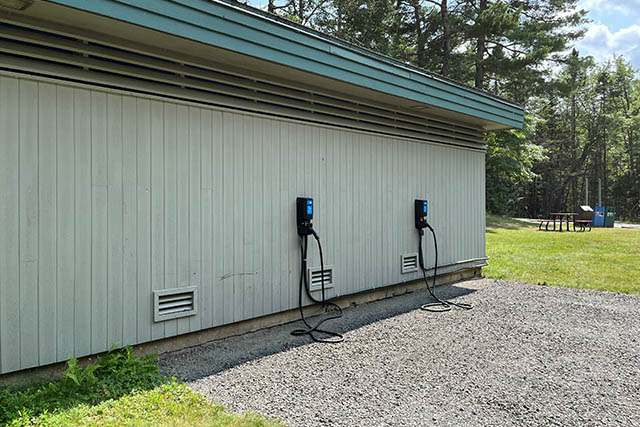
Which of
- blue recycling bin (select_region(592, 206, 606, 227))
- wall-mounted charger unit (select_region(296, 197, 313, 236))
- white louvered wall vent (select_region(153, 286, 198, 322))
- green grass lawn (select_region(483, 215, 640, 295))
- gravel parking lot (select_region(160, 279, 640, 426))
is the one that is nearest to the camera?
gravel parking lot (select_region(160, 279, 640, 426))

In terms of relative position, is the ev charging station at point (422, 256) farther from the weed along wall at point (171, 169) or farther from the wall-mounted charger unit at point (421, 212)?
the weed along wall at point (171, 169)

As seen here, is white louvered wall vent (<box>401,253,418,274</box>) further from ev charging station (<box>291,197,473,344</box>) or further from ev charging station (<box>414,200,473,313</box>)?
ev charging station (<box>291,197,473,344</box>)

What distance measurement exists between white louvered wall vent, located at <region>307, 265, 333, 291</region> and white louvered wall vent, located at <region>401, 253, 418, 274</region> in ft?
4.07

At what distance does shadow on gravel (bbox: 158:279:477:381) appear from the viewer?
2.90 m

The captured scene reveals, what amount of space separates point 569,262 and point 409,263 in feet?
14.5

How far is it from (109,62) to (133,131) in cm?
46

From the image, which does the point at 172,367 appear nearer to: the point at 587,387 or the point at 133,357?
the point at 133,357

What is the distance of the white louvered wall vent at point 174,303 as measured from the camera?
306 cm

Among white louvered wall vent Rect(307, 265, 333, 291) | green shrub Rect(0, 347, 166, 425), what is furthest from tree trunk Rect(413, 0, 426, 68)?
green shrub Rect(0, 347, 166, 425)

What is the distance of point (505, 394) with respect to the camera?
254cm

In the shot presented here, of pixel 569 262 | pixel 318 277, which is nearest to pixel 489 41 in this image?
pixel 569 262

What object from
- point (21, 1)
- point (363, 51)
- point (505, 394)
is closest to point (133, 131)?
point (21, 1)

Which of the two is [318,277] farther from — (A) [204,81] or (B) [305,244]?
(A) [204,81]

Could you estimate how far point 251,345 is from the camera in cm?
338
